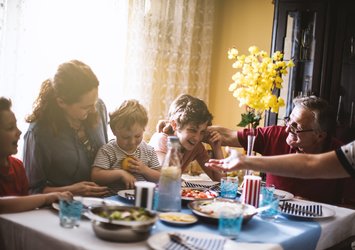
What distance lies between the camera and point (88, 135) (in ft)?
6.84

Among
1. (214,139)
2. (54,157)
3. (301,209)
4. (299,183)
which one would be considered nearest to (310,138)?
(299,183)

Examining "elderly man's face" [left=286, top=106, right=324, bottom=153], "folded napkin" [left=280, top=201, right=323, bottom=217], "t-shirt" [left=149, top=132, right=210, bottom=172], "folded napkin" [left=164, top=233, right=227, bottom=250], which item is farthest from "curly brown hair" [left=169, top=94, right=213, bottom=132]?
"folded napkin" [left=164, top=233, right=227, bottom=250]

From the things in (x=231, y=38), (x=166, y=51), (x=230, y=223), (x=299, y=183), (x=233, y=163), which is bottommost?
(x=299, y=183)

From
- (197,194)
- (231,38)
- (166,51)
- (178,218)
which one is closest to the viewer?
(178,218)

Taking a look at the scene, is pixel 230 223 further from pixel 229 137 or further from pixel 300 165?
pixel 229 137

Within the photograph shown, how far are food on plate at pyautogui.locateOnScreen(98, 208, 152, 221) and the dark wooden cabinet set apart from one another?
2254 millimetres

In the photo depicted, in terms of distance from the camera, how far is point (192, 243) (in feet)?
4.31

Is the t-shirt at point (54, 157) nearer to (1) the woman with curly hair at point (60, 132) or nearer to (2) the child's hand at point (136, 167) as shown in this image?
(1) the woman with curly hair at point (60, 132)

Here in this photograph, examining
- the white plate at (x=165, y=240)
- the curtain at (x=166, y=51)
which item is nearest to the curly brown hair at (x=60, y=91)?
the white plate at (x=165, y=240)

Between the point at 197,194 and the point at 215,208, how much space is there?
24 centimetres

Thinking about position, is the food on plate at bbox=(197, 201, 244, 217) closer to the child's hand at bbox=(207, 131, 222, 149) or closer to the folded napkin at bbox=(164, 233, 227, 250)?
the folded napkin at bbox=(164, 233, 227, 250)

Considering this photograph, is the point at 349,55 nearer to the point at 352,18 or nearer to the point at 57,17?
the point at 352,18

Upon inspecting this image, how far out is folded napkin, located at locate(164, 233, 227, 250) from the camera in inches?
50.5

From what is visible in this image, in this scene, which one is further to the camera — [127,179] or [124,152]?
[124,152]
